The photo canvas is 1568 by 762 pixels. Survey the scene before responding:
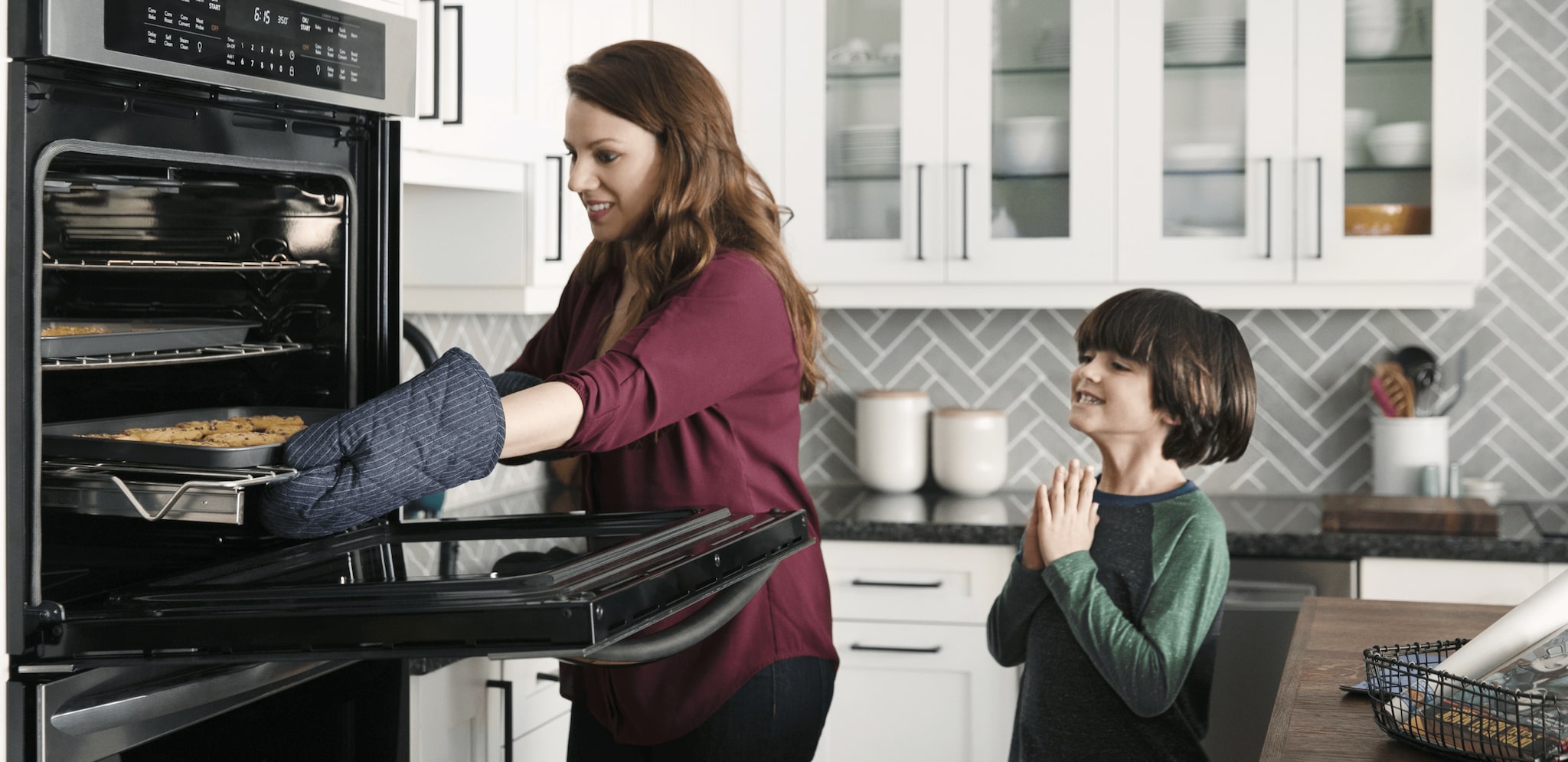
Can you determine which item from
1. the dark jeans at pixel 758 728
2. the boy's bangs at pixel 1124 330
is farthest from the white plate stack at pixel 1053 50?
the dark jeans at pixel 758 728

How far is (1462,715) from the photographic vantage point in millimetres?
935

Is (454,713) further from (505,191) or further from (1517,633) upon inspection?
(1517,633)

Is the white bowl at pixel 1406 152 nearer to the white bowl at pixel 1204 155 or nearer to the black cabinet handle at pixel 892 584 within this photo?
the white bowl at pixel 1204 155

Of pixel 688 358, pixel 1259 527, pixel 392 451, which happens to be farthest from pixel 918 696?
pixel 392 451

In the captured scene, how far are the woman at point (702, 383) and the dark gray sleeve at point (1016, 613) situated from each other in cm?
24

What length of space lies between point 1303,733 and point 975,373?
2.11m

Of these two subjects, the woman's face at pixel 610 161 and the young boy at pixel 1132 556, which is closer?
the woman's face at pixel 610 161

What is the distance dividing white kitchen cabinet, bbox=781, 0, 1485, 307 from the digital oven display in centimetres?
166

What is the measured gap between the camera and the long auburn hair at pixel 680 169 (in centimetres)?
141

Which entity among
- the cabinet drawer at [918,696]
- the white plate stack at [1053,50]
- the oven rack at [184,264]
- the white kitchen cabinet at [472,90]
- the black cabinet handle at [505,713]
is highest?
the white plate stack at [1053,50]

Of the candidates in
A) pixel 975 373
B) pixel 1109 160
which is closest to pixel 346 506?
pixel 1109 160

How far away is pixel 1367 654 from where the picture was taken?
41.1 inches

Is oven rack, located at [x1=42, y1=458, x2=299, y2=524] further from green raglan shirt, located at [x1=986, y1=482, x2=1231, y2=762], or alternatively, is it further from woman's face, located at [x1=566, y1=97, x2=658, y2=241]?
green raglan shirt, located at [x1=986, y1=482, x2=1231, y2=762]

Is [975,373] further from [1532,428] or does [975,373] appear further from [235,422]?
[235,422]
